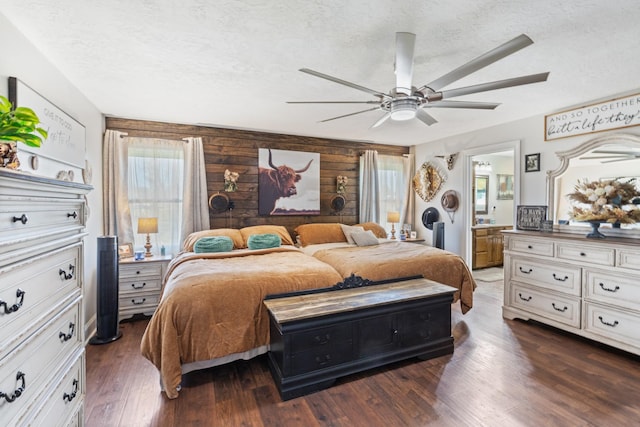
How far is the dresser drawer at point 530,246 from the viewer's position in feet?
9.94

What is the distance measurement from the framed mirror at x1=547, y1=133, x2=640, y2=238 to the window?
4.74 m

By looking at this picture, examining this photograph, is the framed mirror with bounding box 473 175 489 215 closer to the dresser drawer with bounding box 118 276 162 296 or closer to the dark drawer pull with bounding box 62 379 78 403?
the dresser drawer with bounding box 118 276 162 296

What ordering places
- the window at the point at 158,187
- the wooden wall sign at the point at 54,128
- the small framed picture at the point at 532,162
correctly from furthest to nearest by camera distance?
the window at the point at 158,187 → the small framed picture at the point at 532,162 → the wooden wall sign at the point at 54,128

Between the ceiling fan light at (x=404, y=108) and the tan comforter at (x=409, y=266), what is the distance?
57.9 inches

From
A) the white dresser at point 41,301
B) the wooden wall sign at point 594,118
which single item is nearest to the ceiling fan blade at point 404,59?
the white dresser at point 41,301

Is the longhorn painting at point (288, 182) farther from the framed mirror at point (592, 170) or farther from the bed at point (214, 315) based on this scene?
the framed mirror at point (592, 170)

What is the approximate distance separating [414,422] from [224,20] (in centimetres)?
267

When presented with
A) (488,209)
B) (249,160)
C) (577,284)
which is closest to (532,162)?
(577,284)

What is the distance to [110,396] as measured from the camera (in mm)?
2018

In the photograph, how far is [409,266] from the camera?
121 inches

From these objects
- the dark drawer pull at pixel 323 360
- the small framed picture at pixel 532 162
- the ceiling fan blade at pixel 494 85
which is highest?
the ceiling fan blade at pixel 494 85

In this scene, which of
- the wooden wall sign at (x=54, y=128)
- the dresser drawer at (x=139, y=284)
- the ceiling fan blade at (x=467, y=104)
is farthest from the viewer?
the dresser drawer at (x=139, y=284)

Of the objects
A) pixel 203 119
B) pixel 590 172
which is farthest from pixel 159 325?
pixel 590 172

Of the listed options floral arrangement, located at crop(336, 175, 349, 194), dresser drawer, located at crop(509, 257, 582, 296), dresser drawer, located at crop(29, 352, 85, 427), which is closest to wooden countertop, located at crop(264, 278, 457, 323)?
dresser drawer, located at crop(29, 352, 85, 427)
